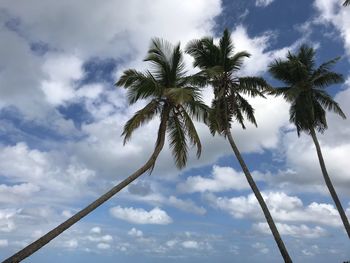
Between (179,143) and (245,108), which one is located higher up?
(245,108)

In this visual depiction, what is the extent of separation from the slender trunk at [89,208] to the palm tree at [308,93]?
14.1 m

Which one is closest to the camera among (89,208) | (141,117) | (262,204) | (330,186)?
(89,208)

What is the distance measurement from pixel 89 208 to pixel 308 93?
20852 millimetres

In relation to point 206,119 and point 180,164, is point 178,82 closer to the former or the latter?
point 206,119

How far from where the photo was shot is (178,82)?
76.1ft

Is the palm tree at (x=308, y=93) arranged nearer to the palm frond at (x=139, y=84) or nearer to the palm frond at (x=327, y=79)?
the palm frond at (x=327, y=79)

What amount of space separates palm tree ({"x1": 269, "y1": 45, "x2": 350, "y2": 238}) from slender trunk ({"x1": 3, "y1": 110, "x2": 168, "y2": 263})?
46.1 ft

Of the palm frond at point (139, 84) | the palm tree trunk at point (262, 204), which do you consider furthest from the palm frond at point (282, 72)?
the palm frond at point (139, 84)

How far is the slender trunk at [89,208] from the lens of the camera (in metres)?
15.7

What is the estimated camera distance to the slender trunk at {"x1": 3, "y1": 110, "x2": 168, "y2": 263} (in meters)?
15.7

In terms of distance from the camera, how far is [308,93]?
33.2m

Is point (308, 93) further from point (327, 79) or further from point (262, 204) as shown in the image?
point (262, 204)

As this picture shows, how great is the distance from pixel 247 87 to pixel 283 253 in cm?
1086

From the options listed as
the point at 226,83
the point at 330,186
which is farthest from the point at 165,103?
the point at 330,186
